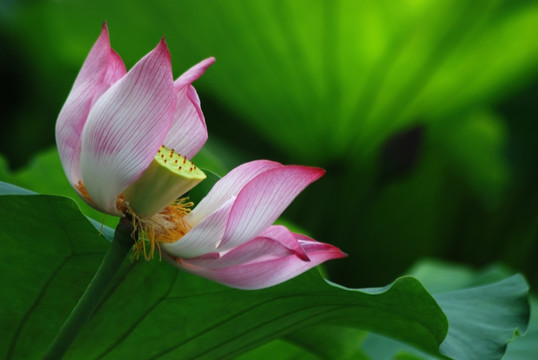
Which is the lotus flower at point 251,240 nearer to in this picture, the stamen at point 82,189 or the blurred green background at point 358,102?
the stamen at point 82,189

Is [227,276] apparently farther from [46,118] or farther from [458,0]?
[46,118]

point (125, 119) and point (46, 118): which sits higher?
point (125, 119)

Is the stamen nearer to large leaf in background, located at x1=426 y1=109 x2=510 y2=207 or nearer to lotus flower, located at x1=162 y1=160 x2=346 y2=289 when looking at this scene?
lotus flower, located at x1=162 y1=160 x2=346 y2=289

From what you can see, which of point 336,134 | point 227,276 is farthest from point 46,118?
point 227,276

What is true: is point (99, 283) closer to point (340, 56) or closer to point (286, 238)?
point (286, 238)

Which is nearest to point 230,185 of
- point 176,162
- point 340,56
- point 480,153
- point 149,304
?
point 176,162

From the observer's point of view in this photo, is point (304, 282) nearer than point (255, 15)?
Yes
